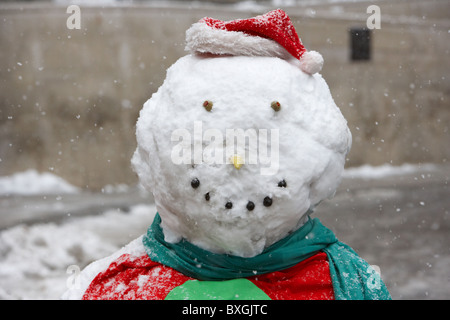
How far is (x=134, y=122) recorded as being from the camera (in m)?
7.64

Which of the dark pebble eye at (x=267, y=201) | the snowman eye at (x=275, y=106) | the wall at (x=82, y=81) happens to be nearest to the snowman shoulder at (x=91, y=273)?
the dark pebble eye at (x=267, y=201)

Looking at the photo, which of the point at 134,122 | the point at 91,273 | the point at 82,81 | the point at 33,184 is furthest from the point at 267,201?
the point at 33,184

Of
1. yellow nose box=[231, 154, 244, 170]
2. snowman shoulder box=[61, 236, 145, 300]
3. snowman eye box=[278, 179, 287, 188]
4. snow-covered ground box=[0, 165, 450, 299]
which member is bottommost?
snow-covered ground box=[0, 165, 450, 299]

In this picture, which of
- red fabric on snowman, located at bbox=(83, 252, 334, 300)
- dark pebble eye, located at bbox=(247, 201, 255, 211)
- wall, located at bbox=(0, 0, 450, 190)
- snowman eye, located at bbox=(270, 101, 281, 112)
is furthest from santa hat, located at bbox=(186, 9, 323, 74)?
wall, located at bbox=(0, 0, 450, 190)

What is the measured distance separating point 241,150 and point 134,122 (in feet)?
18.9

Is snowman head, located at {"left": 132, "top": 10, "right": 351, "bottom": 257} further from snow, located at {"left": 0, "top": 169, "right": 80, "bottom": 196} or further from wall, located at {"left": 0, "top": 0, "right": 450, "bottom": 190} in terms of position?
snow, located at {"left": 0, "top": 169, "right": 80, "bottom": 196}

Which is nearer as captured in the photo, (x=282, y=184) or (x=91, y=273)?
(x=282, y=184)

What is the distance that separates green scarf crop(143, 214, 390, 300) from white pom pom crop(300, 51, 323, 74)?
1.88 feet

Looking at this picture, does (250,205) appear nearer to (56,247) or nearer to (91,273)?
(91,273)

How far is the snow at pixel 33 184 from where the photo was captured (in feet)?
25.4

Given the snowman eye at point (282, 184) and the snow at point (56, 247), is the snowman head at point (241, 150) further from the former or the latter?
the snow at point (56, 247)

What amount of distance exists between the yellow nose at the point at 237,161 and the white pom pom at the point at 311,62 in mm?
446

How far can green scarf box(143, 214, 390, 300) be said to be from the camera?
6.98 feet

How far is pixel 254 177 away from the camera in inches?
79.2
